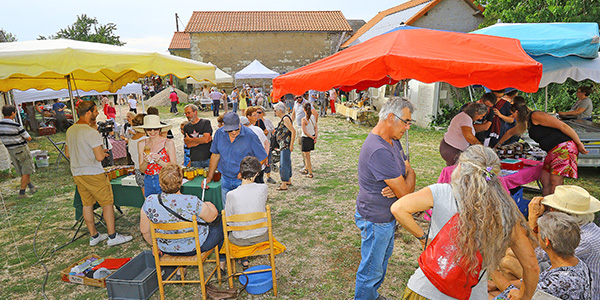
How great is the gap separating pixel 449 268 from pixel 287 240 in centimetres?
305

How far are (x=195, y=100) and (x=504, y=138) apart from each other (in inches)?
834

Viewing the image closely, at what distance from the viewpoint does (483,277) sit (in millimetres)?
1905

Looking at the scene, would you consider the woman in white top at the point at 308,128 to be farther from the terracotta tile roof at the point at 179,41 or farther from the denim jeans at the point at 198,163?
the terracotta tile roof at the point at 179,41

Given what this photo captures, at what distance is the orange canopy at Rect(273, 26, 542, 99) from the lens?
8.97 ft

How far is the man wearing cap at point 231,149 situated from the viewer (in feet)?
13.3

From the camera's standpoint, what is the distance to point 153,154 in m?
4.18

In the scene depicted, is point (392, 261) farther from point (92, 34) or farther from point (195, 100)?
point (92, 34)

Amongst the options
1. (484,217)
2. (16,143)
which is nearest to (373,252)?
(484,217)

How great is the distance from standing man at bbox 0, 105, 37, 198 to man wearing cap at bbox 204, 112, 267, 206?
5.04 metres

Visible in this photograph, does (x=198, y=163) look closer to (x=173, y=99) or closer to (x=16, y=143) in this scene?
(x=16, y=143)

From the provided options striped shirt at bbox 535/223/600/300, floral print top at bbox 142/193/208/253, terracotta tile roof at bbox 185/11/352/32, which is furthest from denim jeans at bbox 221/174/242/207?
terracotta tile roof at bbox 185/11/352/32

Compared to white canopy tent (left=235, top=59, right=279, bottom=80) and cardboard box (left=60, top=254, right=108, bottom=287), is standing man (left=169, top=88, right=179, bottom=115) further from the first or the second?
cardboard box (left=60, top=254, right=108, bottom=287)

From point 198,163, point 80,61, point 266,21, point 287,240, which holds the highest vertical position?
point 266,21

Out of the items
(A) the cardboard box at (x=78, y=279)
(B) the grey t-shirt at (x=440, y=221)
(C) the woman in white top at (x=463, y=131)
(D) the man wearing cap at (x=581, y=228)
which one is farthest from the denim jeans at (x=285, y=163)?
(B) the grey t-shirt at (x=440, y=221)
